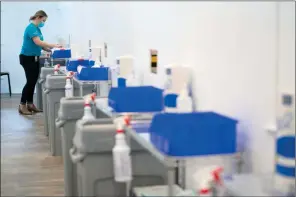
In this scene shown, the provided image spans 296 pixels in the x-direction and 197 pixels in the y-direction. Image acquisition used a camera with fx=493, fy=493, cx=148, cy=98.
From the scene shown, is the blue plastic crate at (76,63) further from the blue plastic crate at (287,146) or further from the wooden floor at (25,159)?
the blue plastic crate at (287,146)

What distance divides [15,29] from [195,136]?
1.02 meters

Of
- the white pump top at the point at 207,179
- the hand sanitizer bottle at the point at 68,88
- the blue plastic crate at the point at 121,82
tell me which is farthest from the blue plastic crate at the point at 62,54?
the white pump top at the point at 207,179

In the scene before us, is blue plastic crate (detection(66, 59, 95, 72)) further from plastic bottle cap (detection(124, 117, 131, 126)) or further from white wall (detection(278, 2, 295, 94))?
white wall (detection(278, 2, 295, 94))

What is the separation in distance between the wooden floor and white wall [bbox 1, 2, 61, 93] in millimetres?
111

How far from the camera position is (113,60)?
397cm

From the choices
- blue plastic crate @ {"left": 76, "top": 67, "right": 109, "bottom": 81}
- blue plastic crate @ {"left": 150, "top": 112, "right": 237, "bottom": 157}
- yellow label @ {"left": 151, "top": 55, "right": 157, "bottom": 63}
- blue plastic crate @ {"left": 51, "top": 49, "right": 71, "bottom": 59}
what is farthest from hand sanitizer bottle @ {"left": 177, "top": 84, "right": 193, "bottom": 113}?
blue plastic crate @ {"left": 51, "top": 49, "right": 71, "bottom": 59}

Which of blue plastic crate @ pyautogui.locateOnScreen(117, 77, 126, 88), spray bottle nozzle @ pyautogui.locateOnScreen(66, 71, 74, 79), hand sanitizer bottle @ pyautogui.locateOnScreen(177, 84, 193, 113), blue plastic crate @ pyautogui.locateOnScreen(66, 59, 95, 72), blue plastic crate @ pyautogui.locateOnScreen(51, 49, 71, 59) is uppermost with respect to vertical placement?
blue plastic crate @ pyautogui.locateOnScreen(51, 49, 71, 59)

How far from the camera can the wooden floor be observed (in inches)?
77.7

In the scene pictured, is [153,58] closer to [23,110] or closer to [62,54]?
[23,110]

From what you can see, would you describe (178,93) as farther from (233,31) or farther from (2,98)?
(2,98)

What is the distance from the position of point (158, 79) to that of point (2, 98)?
117 centimetres

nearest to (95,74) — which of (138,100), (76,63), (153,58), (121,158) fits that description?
(76,63)

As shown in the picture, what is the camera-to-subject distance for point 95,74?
3.78 m

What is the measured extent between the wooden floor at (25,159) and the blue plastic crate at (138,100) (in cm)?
50
